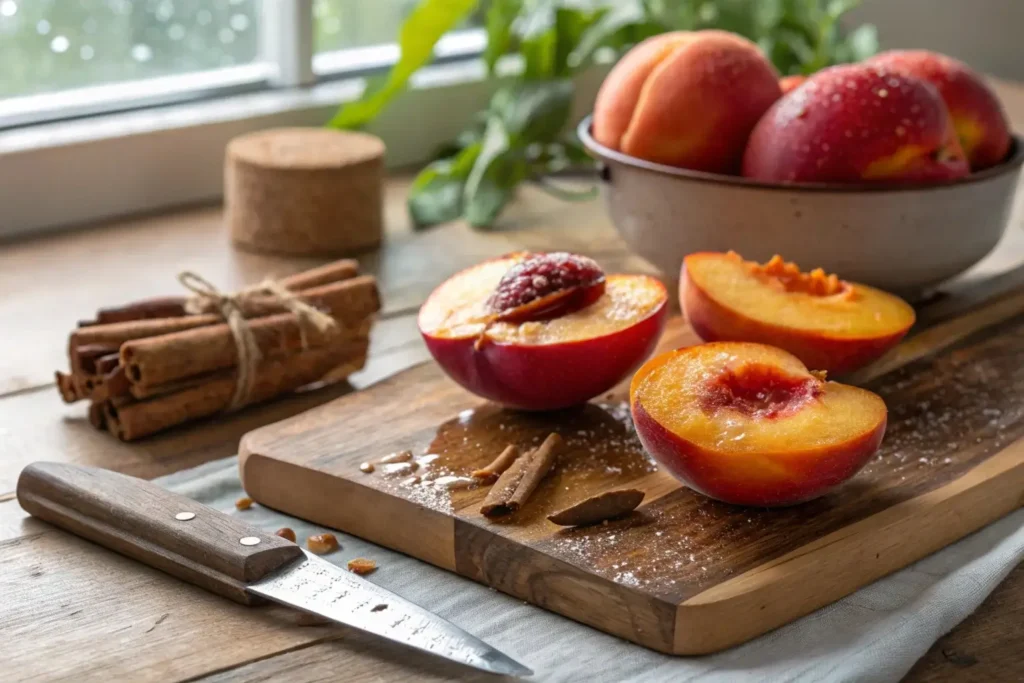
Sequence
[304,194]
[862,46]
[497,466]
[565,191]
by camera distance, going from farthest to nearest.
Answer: [862,46] → [565,191] → [304,194] → [497,466]

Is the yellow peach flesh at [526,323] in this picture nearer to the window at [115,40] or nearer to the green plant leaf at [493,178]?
the green plant leaf at [493,178]

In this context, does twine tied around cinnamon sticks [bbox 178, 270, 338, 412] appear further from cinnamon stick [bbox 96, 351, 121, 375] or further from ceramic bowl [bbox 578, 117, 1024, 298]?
ceramic bowl [bbox 578, 117, 1024, 298]

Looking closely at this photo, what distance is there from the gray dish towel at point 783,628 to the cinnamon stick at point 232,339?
215mm

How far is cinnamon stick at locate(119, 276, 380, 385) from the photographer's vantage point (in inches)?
37.9

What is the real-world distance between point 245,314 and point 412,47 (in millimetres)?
600

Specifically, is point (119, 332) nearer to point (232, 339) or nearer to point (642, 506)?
point (232, 339)

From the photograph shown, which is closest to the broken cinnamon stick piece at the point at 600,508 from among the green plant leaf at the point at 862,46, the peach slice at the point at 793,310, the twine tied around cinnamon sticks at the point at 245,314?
the peach slice at the point at 793,310

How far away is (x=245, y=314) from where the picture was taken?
1.04 m

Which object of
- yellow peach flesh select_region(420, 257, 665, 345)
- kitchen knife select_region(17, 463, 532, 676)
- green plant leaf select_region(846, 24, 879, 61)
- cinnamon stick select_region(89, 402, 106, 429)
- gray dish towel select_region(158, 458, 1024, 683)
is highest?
green plant leaf select_region(846, 24, 879, 61)

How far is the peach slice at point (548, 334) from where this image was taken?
0.91m

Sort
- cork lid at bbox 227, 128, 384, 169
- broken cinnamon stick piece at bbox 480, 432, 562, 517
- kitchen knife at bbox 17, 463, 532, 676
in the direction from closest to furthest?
kitchen knife at bbox 17, 463, 532, 676 → broken cinnamon stick piece at bbox 480, 432, 562, 517 → cork lid at bbox 227, 128, 384, 169

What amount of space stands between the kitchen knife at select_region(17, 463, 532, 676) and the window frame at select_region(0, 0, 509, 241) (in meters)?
0.67

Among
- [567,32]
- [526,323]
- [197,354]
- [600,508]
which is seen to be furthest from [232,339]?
[567,32]

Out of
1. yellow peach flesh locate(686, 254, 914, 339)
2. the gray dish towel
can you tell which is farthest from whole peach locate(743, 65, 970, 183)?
the gray dish towel
